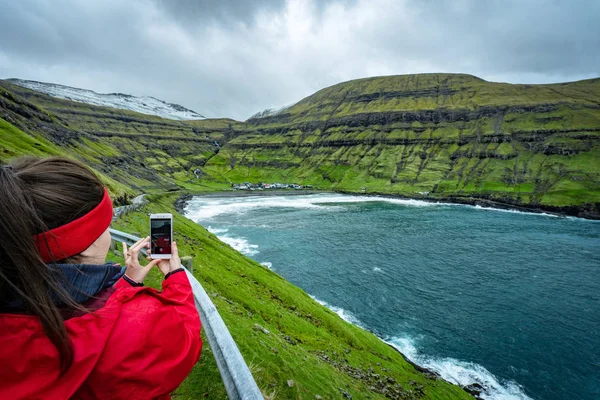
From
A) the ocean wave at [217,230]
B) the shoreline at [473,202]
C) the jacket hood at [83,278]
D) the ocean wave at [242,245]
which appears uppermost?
the jacket hood at [83,278]

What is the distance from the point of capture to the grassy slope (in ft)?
30.5

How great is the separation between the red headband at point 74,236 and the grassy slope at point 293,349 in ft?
A: 16.8

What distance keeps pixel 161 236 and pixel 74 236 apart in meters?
2.42

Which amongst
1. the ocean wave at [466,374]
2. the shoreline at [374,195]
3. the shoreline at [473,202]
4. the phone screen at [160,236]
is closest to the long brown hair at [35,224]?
the phone screen at [160,236]

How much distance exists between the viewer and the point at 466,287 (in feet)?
143

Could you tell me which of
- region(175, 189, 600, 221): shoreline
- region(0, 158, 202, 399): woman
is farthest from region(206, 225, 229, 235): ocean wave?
region(0, 158, 202, 399): woman

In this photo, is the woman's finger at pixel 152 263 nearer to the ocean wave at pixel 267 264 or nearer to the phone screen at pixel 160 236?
the phone screen at pixel 160 236

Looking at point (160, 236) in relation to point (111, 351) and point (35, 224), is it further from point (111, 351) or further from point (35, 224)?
point (111, 351)

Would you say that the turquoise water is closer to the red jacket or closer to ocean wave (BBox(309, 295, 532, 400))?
ocean wave (BBox(309, 295, 532, 400))

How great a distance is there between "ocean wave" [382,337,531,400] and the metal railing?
28.1 metres

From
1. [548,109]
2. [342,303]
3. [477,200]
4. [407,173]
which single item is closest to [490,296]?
[342,303]

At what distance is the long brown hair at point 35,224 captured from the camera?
A: 2.26 m

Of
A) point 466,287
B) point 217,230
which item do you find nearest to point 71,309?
point 466,287

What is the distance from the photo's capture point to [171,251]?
4750 mm
